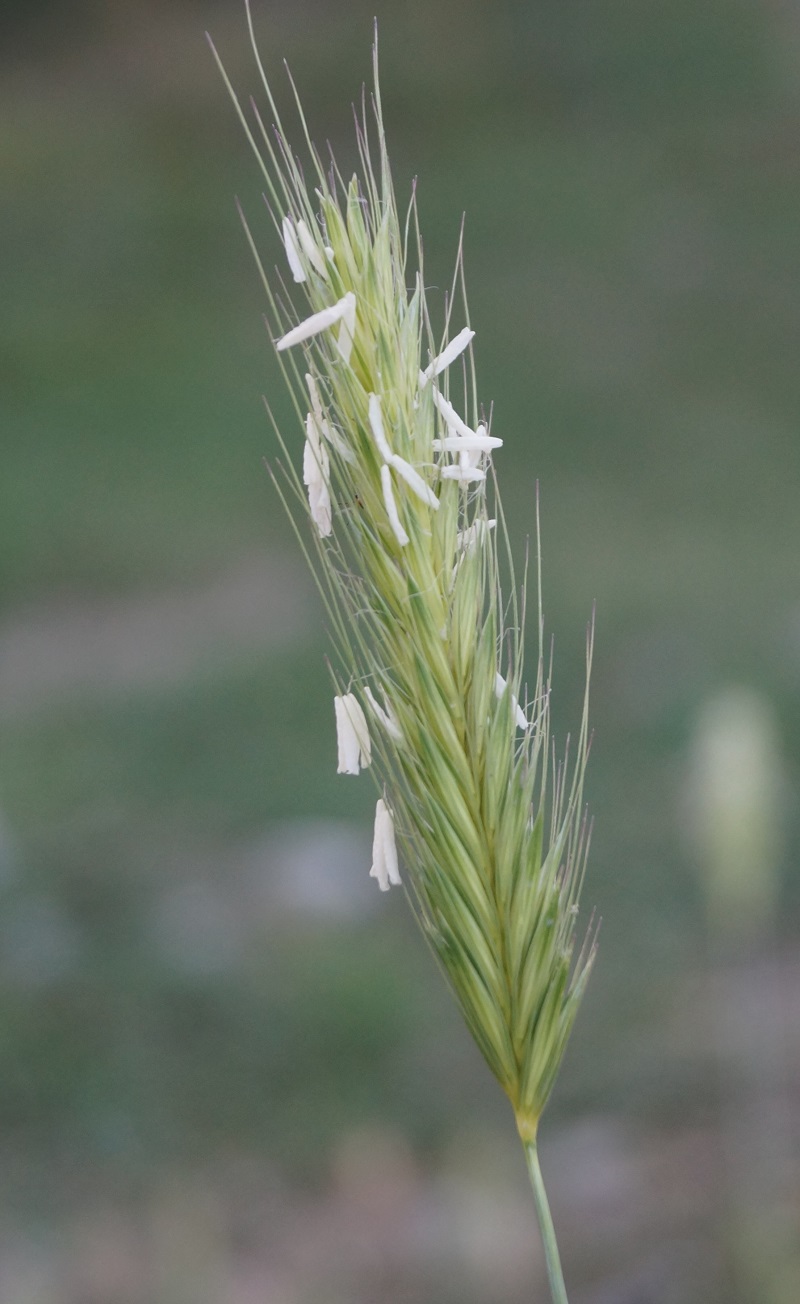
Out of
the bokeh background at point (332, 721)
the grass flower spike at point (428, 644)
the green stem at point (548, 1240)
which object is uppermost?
the grass flower spike at point (428, 644)

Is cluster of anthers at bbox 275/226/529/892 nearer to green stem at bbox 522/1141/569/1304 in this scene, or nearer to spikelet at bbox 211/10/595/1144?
spikelet at bbox 211/10/595/1144

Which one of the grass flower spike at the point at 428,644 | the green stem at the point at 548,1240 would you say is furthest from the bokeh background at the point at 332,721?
the green stem at the point at 548,1240

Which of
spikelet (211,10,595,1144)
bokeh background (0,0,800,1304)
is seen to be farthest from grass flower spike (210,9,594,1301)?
bokeh background (0,0,800,1304)

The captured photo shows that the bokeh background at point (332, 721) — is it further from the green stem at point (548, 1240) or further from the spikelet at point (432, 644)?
the green stem at point (548, 1240)

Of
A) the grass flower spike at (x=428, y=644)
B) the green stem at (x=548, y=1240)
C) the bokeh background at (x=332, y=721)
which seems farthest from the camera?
the bokeh background at (x=332, y=721)

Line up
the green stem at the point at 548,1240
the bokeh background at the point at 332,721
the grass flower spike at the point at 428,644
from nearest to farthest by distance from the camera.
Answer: the green stem at the point at 548,1240
the grass flower spike at the point at 428,644
the bokeh background at the point at 332,721

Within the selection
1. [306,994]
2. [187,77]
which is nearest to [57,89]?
[187,77]

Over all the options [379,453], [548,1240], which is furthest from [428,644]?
→ [548,1240]
